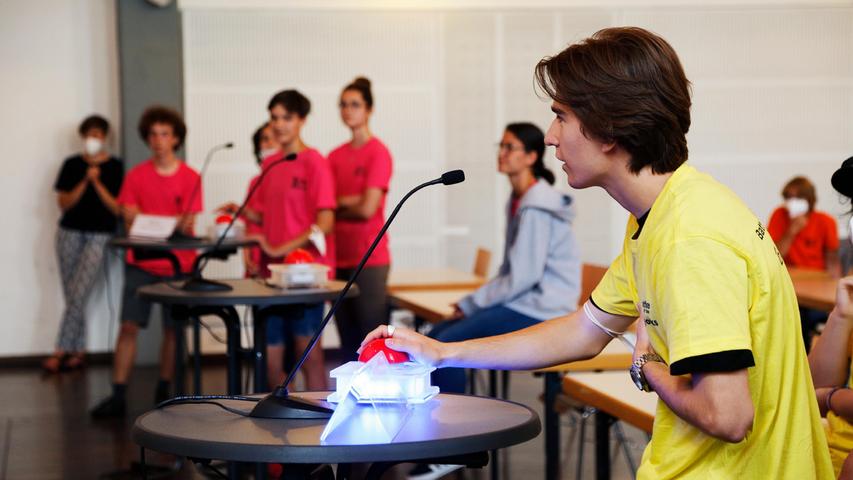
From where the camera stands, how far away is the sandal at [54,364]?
729 cm

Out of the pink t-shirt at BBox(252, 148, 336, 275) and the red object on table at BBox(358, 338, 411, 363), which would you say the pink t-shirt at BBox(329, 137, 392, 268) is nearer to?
the pink t-shirt at BBox(252, 148, 336, 275)

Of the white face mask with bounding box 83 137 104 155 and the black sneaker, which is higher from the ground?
the white face mask with bounding box 83 137 104 155

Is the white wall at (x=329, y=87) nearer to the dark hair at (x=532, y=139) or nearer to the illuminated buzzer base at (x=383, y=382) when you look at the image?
the dark hair at (x=532, y=139)

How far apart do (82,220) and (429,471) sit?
12.6 feet

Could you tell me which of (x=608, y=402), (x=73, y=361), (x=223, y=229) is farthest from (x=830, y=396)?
(x=73, y=361)

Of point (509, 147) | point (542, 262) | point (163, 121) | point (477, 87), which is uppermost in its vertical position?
point (477, 87)

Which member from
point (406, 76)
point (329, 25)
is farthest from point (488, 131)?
point (329, 25)

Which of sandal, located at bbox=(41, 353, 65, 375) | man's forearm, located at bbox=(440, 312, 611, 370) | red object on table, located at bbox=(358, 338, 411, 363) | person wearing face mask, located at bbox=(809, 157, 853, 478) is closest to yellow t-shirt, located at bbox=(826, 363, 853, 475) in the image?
person wearing face mask, located at bbox=(809, 157, 853, 478)

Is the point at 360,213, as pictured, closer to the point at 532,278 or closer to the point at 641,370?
the point at 532,278

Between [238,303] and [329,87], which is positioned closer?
[238,303]

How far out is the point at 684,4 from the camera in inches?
301

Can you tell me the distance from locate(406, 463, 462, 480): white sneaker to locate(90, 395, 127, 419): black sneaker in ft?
6.99

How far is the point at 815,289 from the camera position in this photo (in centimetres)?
507

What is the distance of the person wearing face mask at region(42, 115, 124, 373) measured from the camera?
713cm
